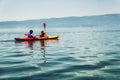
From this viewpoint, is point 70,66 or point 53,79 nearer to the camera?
point 53,79

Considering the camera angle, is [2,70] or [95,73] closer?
[95,73]

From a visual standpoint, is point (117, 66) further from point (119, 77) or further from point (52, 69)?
point (52, 69)

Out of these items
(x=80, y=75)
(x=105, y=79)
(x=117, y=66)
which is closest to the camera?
(x=105, y=79)

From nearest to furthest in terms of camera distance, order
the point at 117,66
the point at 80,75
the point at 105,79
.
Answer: the point at 105,79, the point at 80,75, the point at 117,66

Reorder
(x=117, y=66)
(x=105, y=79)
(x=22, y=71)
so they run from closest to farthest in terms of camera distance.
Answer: (x=105, y=79)
(x=22, y=71)
(x=117, y=66)

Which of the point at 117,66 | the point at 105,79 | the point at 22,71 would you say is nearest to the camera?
the point at 105,79

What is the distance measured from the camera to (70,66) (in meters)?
17.2

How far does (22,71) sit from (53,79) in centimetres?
299

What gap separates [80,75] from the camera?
14.3 metres

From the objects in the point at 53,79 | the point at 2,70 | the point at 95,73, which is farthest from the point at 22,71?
the point at 95,73

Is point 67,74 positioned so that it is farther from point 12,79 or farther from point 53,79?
point 12,79

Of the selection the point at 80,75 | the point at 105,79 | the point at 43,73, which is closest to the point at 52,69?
the point at 43,73

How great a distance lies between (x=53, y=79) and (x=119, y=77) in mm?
3699

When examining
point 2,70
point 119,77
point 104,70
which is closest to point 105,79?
point 119,77
